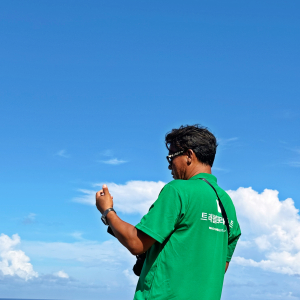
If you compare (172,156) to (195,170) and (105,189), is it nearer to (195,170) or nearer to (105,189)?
(195,170)

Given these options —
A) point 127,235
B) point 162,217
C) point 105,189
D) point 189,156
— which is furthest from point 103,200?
point 189,156

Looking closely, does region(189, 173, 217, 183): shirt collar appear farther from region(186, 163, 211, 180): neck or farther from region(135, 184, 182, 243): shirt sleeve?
region(135, 184, 182, 243): shirt sleeve

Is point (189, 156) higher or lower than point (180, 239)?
higher

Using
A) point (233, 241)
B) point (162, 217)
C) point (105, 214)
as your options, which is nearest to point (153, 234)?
point (162, 217)

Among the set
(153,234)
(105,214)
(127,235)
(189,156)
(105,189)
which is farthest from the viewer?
(189,156)

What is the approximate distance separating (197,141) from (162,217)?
122 centimetres

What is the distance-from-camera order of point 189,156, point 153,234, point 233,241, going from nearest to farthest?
point 153,234
point 189,156
point 233,241

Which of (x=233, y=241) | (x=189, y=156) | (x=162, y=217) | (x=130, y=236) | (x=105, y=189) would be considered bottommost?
(x=130, y=236)

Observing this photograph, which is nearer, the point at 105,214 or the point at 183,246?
the point at 183,246

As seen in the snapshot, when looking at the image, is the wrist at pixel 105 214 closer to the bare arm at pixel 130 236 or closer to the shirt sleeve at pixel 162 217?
the bare arm at pixel 130 236

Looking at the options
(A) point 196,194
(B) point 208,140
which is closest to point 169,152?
(B) point 208,140

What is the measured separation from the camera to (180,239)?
4770mm

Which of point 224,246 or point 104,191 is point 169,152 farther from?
point 224,246

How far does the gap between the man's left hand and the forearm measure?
0.22 metres
